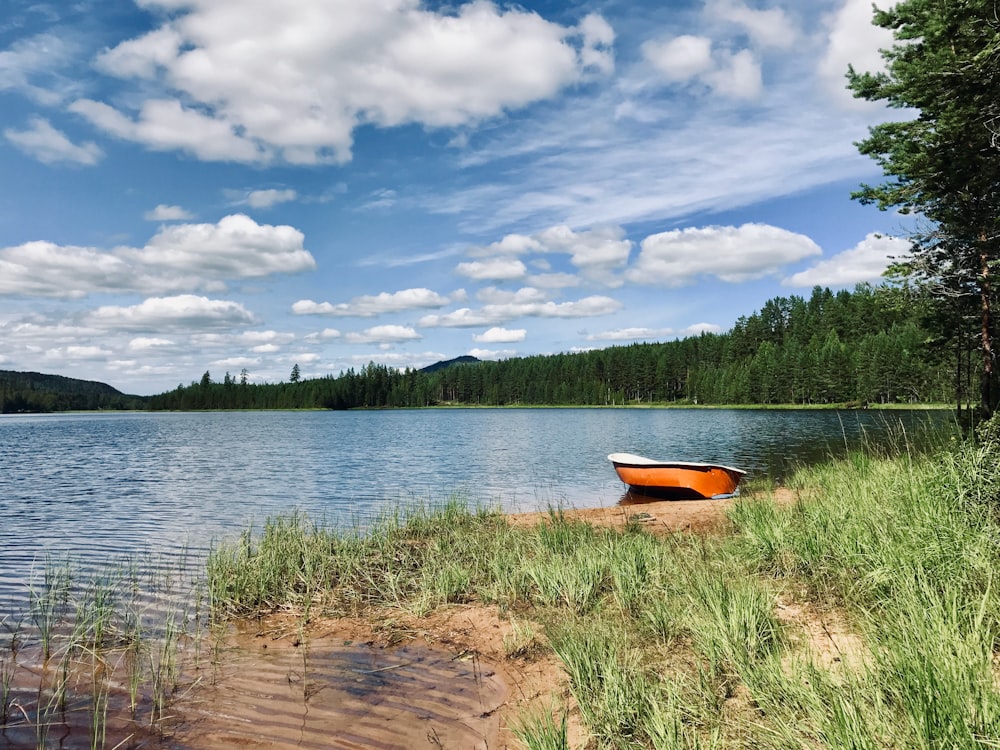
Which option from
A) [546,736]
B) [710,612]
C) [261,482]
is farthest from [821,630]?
[261,482]

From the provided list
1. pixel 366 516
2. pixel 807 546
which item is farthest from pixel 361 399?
pixel 807 546

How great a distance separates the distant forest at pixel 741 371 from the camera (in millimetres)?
98375

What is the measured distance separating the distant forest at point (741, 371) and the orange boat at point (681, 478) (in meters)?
52.5

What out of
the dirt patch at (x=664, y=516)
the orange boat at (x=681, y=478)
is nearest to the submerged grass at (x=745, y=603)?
the dirt patch at (x=664, y=516)

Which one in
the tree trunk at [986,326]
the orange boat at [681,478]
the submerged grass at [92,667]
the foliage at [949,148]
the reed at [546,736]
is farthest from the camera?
the orange boat at [681,478]

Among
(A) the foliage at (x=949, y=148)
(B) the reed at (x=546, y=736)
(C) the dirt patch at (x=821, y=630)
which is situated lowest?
(B) the reed at (x=546, y=736)

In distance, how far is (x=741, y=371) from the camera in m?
128

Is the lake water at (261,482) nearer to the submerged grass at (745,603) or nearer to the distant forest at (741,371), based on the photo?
the submerged grass at (745,603)

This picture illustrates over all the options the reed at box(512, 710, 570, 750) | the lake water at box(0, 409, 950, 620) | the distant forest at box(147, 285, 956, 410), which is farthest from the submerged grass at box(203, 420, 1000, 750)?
the distant forest at box(147, 285, 956, 410)

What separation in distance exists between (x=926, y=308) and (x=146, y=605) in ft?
72.6

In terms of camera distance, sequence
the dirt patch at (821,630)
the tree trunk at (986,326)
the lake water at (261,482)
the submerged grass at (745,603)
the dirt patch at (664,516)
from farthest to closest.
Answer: the tree trunk at (986,326), the lake water at (261,482), the dirt patch at (664,516), the dirt patch at (821,630), the submerged grass at (745,603)

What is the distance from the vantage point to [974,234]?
51.0 ft

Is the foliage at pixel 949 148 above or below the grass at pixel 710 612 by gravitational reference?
above

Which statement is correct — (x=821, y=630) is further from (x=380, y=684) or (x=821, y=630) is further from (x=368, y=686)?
(x=368, y=686)
